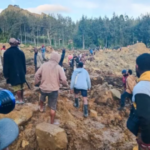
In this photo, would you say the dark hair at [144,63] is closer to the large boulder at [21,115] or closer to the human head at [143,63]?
the human head at [143,63]

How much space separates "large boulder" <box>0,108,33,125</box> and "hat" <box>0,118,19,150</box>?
274cm

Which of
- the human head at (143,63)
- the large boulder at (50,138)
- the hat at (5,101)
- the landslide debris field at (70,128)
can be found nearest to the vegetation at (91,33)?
the landslide debris field at (70,128)

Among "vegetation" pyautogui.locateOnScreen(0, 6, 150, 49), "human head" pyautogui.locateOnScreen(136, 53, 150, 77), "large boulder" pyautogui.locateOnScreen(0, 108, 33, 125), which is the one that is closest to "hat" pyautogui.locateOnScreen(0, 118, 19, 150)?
"human head" pyautogui.locateOnScreen(136, 53, 150, 77)

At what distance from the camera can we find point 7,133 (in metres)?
1.27

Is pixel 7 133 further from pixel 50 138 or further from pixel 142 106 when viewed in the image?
pixel 50 138

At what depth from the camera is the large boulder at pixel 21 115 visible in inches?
157

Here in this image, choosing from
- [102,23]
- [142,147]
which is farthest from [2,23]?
[142,147]

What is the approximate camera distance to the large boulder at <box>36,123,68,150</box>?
139 inches

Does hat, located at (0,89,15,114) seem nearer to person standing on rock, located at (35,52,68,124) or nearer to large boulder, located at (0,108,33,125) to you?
person standing on rock, located at (35,52,68,124)

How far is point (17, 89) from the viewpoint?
4.43 metres

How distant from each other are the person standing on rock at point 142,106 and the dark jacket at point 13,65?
105 inches

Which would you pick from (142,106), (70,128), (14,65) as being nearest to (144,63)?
(142,106)

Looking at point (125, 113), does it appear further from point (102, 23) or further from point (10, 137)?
point (102, 23)

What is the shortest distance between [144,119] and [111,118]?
12.1ft
